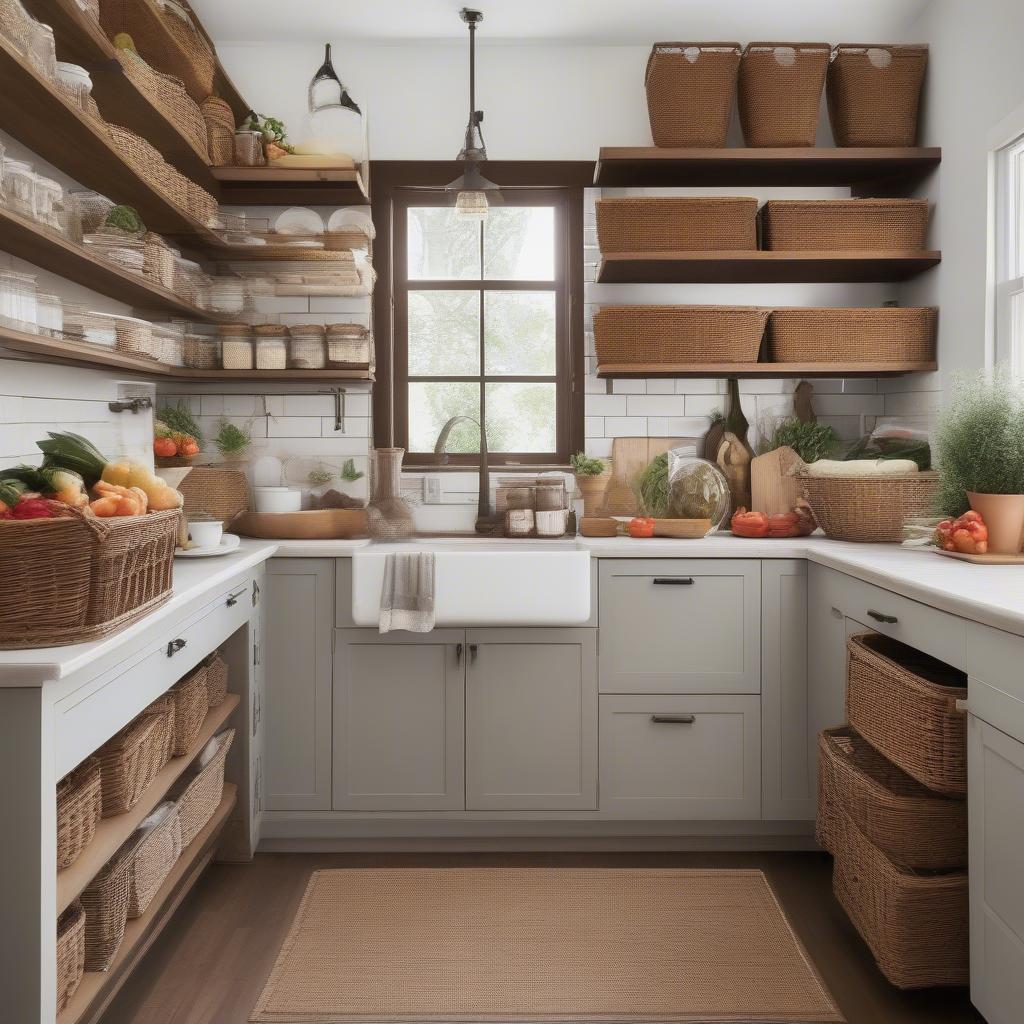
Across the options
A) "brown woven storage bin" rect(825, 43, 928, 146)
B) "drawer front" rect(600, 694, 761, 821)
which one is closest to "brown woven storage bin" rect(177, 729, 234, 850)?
"drawer front" rect(600, 694, 761, 821)

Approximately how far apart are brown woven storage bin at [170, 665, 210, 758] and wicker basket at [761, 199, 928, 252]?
250cm

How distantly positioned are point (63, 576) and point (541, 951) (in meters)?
1.61

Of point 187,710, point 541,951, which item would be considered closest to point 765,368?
point 541,951

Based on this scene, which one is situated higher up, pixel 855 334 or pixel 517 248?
pixel 517 248

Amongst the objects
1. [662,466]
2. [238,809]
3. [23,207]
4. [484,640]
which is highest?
[23,207]

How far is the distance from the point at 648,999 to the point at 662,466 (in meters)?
1.91

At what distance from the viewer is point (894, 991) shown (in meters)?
2.37

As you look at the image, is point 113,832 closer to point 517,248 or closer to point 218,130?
point 218,130

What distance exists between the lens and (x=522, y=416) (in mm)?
4004

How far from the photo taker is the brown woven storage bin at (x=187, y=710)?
2473mm

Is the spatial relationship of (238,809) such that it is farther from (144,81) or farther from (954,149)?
(954,149)

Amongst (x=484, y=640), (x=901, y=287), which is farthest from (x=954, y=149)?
(x=484, y=640)

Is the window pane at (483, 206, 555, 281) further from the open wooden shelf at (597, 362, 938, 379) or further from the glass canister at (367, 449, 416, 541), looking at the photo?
the glass canister at (367, 449, 416, 541)

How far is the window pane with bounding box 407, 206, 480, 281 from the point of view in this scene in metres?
3.98
